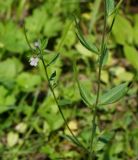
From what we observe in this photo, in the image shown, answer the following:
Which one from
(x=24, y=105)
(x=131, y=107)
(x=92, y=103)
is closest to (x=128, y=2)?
(x=131, y=107)

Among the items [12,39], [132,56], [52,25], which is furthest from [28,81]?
[132,56]

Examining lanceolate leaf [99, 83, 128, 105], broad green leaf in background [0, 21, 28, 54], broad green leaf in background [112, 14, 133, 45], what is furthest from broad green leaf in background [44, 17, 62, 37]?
lanceolate leaf [99, 83, 128, 105]

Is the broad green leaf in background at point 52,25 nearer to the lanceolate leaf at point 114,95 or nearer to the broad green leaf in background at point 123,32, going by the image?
the broad green leaf in background at point 123,32

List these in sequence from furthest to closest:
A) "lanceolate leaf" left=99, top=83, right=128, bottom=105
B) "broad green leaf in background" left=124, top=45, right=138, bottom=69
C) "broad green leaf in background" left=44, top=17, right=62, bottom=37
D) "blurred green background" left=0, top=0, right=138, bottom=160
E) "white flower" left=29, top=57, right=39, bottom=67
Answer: "broad green leaf in background" left=44, top=17, right=62, bottom=37
"broad green leaf in background" left=124, top=45, right=138, bottom=69
"blurred green background" left=0, top=0, right=138, bottom=160
"lanceolate leaf" left=99, top=83, right=128, bottom=105
"white flower" left=29, top=57, right=39, bottom=67

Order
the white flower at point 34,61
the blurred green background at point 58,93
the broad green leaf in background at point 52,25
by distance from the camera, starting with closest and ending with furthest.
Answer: the white flower at point 34,61
the blurred green background at point 58,93
the broad green leaf in background at point 52,25

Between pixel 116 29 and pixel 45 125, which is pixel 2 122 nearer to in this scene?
pixel 45 125

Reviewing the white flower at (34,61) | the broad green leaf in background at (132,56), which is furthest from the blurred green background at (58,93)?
the white flower at (34,61)

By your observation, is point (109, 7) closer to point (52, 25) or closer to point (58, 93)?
point (58, 93)

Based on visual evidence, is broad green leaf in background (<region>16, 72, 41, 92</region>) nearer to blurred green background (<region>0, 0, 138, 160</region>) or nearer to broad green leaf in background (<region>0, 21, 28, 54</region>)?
blurred green background (<region>0, 0, 138, 160</region>)
